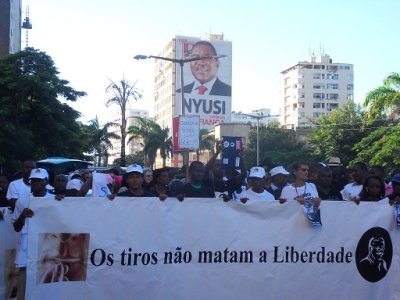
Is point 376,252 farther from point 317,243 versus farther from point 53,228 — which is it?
point 53,228

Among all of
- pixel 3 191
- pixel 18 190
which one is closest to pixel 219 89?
pixel 3 191

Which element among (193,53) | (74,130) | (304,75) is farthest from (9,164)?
(304,75)

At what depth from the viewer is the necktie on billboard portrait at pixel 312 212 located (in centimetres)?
697

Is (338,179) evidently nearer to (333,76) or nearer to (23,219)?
(23,219)

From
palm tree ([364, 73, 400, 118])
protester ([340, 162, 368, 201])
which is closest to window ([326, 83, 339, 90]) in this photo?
palm tree ([364, 73, 400, 118])

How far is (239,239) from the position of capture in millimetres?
6789

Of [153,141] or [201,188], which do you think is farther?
[153,141]

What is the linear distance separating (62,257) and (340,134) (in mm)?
49480

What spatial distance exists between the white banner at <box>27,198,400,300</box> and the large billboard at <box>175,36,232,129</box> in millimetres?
116818

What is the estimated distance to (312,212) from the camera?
698cm

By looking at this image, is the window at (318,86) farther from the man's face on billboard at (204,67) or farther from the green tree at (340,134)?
the green tree at (340,134)

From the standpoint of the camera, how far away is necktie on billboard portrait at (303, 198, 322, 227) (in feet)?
22.9

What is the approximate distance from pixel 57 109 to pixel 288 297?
27565 millimetres

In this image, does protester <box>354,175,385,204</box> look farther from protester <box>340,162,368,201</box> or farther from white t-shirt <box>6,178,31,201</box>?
white t-shirt <box>6,178,31,201</box>
